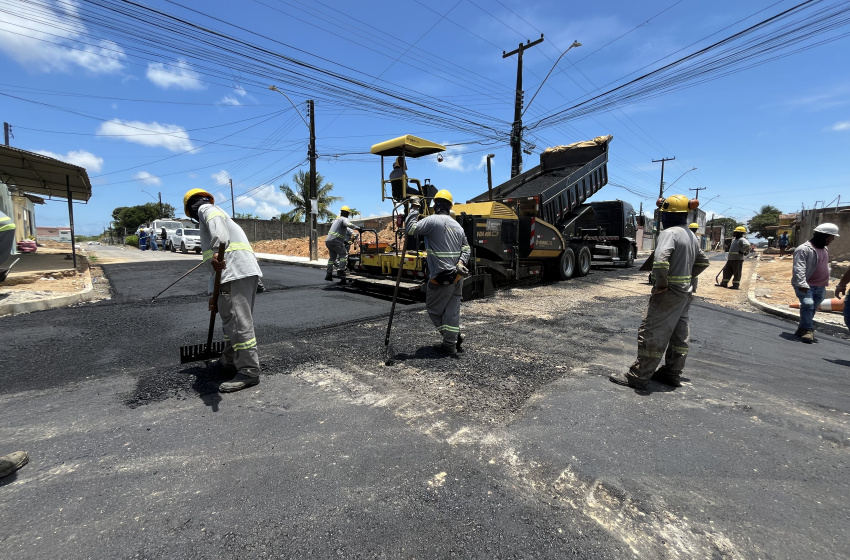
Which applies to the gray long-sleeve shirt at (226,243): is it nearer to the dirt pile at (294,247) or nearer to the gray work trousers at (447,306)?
the gray work trousers at (447,306)

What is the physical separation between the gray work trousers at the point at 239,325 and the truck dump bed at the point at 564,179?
25.7ft

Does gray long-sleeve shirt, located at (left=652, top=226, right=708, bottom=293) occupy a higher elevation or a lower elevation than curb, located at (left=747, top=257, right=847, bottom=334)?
higher

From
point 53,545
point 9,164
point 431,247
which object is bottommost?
point 53,545

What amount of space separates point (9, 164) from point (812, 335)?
17255mm

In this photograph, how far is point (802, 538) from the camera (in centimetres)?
187

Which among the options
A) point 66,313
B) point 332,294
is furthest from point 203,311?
point 332,294

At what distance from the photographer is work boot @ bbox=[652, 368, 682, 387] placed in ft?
12.1

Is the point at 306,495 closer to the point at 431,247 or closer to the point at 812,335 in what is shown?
the point at 431,247

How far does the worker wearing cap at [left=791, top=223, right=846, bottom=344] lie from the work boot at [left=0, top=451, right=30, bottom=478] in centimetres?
796

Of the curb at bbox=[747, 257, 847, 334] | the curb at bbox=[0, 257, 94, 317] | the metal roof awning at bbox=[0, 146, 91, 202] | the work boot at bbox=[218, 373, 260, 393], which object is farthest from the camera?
the metal roof awning at bbox=[0, 146, 91, 202]

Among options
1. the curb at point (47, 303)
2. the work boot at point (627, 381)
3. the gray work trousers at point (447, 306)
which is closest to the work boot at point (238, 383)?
the gray work trousers at point (447, 306)

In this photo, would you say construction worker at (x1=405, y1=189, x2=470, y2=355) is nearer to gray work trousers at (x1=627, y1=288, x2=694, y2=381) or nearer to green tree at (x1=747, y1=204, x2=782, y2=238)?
gray work trousers at (x1=627, y1=288, x2=694, y2=381)


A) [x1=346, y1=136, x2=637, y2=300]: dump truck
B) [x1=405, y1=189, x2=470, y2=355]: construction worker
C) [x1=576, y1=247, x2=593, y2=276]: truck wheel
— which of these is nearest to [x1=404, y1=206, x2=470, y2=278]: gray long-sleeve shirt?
[x1=405, y1=189, x2=470, y2=355]: construction worker

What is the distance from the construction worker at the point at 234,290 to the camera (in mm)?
3434
